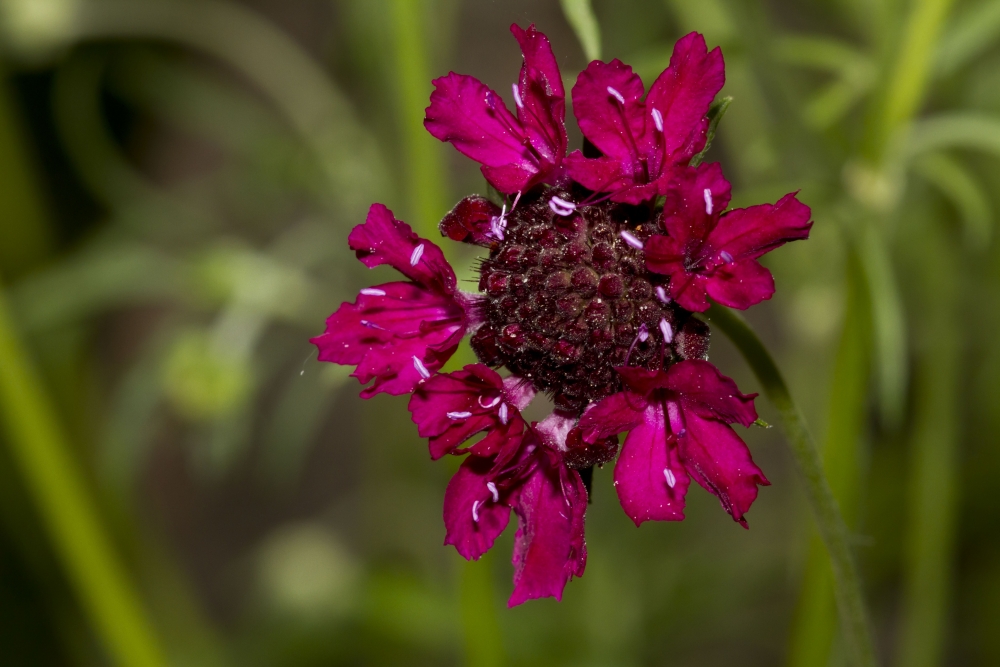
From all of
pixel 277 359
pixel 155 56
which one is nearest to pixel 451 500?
pixel 277 359

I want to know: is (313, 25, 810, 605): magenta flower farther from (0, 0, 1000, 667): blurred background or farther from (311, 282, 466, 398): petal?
(0, 0, 1000, 667): blurred background

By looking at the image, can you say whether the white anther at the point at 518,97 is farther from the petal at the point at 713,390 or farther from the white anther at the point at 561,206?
the petal at the point at 713,390

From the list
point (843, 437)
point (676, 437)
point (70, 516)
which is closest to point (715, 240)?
point (676, 437)

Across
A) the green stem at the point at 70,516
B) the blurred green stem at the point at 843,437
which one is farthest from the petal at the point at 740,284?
the green stem at the point at 70,516

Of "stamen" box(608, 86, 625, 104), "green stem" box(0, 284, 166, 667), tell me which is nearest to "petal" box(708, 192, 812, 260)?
"stamen" box(608, 86, 625, 104)

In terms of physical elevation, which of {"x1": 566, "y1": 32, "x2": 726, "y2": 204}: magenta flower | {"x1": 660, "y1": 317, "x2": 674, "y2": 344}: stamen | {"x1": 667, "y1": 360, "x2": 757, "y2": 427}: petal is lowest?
{"x1": 667, "y1": 360, "x2": 757, "y2": 427}: petal

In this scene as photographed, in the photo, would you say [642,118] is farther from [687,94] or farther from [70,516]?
[70,516]
